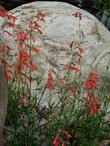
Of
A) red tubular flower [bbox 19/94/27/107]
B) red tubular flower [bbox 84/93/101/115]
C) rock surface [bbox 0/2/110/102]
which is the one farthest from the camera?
rock surface [bbox 0/2/110/102]

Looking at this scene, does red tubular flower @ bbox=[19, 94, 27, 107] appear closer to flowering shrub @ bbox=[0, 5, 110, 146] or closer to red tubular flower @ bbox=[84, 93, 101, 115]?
flowering shrub @ bbox=[0, 5, 110, 146]

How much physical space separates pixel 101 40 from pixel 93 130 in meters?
1.68

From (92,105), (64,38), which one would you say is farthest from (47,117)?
(64,38)

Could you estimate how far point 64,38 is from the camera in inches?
231

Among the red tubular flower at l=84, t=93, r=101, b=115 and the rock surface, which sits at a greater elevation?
the rock surface

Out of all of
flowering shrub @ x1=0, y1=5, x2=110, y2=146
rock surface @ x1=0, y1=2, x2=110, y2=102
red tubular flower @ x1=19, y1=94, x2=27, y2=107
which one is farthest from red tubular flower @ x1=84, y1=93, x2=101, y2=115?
rock surface @ x1=0, y1=2, x2=110, y2=102

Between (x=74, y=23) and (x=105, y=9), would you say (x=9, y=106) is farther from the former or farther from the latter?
(x=105, y=9)

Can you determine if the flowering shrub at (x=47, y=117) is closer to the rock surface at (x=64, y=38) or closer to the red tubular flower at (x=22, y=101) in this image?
the red tubular flower at (x=22, y=101)

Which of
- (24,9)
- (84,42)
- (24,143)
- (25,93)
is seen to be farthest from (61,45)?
(24,143)

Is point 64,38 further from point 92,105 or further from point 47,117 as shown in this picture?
point 92,105

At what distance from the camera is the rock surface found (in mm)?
5453

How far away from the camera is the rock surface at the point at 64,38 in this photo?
17.9ft

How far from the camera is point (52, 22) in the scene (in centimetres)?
605

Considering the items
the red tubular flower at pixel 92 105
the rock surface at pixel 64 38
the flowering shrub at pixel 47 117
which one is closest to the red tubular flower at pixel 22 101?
the flowering shrub at pixel 47 117
